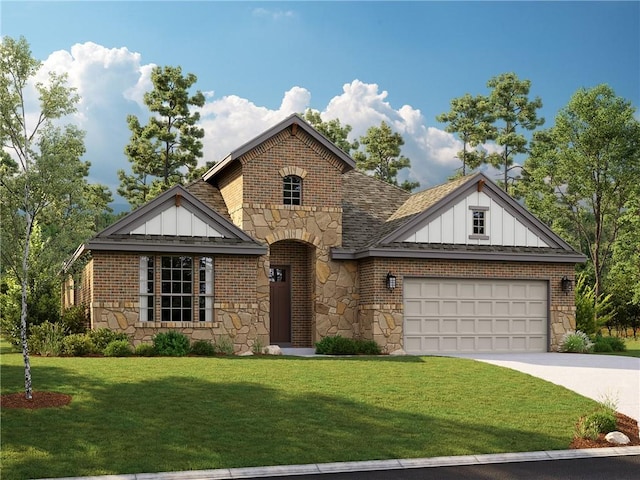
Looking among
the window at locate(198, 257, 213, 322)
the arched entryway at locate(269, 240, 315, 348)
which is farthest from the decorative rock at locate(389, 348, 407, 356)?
the window at locate(198, 257, 213, 322)

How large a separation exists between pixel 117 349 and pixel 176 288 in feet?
10.3

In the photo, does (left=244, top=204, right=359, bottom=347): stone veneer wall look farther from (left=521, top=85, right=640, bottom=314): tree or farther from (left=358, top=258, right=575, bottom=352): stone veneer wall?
(left=521, top=85, right=640, bottom=314): tree

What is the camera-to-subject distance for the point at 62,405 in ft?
45.9

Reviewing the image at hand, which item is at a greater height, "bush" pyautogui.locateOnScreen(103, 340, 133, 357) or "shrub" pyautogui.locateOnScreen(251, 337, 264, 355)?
"bush" pyautogui.locateOnScreen(103, 340, 133, 357)

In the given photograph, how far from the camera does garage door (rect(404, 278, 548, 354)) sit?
26000mm

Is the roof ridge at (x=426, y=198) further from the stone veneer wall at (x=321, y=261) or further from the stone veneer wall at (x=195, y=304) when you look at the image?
the stone veneer wall at (x=195, y=304)

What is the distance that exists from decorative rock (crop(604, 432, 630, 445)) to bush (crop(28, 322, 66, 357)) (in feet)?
47.5

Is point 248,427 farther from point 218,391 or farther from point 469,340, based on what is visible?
point 469,340

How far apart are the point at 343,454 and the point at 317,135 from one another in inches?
649

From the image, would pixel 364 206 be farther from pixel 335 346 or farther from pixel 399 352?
pixel 335 346

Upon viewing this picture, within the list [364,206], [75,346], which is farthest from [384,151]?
[75,346]

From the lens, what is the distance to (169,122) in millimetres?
45781

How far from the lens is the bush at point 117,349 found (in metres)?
21.6

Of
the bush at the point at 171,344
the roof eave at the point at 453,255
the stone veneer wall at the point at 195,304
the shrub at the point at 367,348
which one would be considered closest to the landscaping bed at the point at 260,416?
the bush at the point at 171,344
